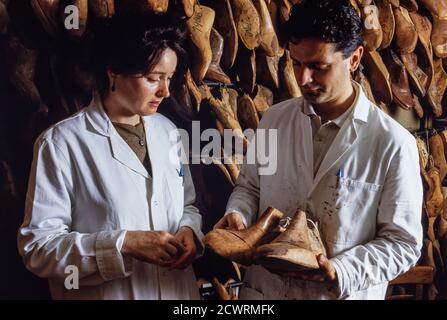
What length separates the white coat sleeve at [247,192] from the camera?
1.11 meters

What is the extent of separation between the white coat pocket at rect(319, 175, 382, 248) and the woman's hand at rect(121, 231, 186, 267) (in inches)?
12.1

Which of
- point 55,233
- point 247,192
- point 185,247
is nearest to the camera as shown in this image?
point 55,233

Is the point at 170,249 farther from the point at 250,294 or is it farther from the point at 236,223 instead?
the point at 250,294

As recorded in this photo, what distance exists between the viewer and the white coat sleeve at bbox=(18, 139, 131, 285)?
36.6 inches

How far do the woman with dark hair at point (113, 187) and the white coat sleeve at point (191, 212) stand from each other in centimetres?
3

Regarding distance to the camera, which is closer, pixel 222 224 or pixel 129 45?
pixel 129 45

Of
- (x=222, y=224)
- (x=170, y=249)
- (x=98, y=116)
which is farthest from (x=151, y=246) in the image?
(x=98, y=116)

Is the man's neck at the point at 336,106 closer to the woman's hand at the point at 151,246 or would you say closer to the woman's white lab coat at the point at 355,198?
the woman's white lab coat at the point at 355,198

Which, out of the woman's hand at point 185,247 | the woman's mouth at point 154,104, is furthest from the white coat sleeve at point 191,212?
the woman's mouth at point 154,104

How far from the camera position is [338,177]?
41.8 inches

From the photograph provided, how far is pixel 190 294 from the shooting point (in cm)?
109

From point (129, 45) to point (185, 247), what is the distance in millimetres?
389

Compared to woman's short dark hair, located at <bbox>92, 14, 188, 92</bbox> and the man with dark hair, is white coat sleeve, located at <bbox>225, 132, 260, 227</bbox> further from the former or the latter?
woman's short dark hair, located at <bbox>92, 14, 188, 92</bbox>

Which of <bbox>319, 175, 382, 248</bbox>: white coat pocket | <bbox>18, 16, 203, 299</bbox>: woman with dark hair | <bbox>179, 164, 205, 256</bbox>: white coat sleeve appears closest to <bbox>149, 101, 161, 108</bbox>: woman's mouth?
<bbox>18, 16, 203, 299</bbox>: woman with dark hair
